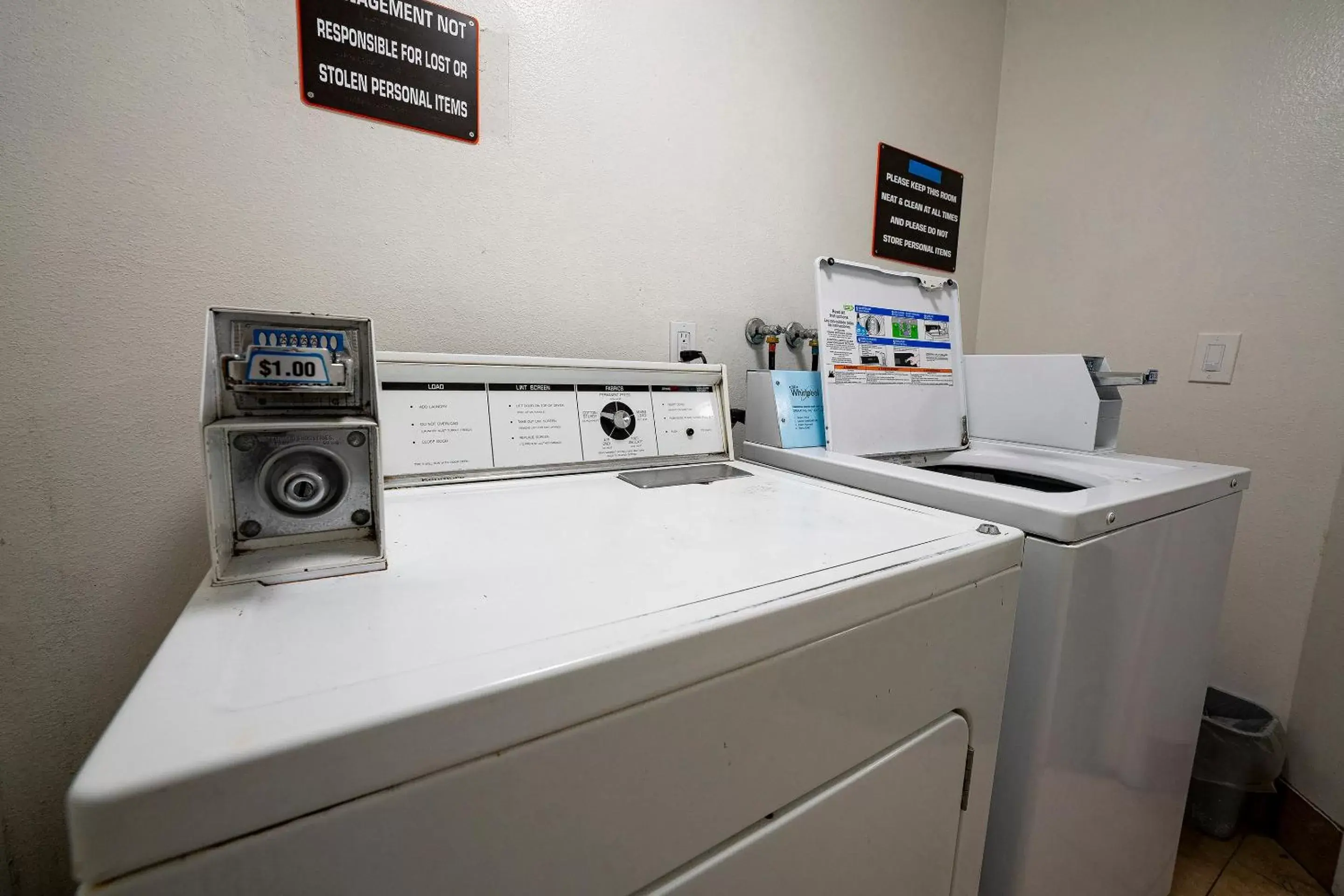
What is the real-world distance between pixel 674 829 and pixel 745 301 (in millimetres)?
1148

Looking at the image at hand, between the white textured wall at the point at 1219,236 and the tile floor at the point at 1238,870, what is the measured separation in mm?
344

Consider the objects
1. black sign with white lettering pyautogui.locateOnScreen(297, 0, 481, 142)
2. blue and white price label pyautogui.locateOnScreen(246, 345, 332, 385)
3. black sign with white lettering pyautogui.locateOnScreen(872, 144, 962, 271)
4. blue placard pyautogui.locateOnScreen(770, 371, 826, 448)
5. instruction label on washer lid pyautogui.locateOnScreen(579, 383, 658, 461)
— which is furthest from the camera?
black sign with white lettering pyautogui.locateOnScreen(872, 144, 962, 271)

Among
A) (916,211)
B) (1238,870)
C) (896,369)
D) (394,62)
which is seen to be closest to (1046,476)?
(896,369)

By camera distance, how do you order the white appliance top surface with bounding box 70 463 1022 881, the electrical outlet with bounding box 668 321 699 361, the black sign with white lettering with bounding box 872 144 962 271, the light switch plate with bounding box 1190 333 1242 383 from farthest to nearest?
the black sign with white lettering with bounding box 872 144 962 271, the light switch plate with bounding box 1190 333 1242 383, the electrical outlet with bounding box 668 321 699 361, the white appliance top surface with bounding box 70 463 1022 881

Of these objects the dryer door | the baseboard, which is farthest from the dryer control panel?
the baseboard

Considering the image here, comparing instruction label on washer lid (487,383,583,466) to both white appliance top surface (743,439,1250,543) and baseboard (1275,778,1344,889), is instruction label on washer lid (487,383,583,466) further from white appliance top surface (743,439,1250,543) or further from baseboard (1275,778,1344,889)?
baseboard (1275,778,1344,889)

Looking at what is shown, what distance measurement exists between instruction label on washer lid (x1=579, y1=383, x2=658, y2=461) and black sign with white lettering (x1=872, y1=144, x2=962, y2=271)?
1.01 metres

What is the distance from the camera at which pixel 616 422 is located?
3.23 ft

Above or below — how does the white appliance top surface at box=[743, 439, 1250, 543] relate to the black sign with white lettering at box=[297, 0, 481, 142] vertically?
below

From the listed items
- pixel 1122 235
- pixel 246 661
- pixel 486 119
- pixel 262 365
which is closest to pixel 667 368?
pixel 486 119

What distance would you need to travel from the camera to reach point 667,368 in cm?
104

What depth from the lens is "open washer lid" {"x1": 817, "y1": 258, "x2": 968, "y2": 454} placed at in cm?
116

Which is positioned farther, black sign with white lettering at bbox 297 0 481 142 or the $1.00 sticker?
black sign with white lettering at bbox 297 0 481 142

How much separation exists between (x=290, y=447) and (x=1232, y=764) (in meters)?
2.06
